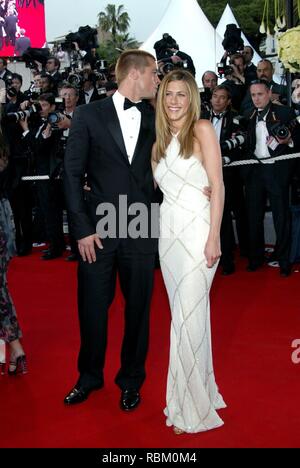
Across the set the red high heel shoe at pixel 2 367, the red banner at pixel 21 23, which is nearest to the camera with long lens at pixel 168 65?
the red high heel shoe at pixel 2 367

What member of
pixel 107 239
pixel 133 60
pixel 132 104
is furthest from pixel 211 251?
pixel 133 60

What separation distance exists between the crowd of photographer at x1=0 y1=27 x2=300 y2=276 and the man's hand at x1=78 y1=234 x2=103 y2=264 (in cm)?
212

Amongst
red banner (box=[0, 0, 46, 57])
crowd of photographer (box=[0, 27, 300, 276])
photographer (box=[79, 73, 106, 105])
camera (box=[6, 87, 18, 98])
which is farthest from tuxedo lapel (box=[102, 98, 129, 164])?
red banner (box=[0, 0, 46, 57])

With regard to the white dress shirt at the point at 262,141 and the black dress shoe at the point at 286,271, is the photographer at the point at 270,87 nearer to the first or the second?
the white dress shirt at the point at 262,141

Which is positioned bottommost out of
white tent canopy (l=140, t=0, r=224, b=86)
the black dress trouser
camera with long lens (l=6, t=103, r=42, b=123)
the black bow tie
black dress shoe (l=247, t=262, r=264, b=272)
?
black dress shoe (l=247, t=262, r=264, b=272)

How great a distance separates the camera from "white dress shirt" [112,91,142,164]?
3205mm

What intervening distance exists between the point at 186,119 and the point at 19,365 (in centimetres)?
179

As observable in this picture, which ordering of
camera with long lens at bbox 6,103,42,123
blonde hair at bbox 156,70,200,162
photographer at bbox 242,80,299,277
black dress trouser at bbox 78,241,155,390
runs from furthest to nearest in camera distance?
1. camera with long lens at bbox 6,103,42,123
2. photographer at bbox 242,80,299,277
3. black dress trouser at bbox 78,241,155,390
4. blonde hair at bbox 156,70,200,162

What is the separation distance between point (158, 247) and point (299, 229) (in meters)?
3.27

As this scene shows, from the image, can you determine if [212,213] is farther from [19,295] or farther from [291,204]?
[291,204]

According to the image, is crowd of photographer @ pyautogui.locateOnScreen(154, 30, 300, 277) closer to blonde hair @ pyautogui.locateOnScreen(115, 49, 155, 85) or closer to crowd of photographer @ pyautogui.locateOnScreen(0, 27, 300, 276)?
crowd of photographer @ pyautogui.locateOnScreen(0, 27, 300, 276)

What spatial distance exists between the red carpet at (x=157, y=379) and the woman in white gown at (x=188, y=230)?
18 centimetres

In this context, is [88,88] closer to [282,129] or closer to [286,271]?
[282,129]

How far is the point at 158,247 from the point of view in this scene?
3.22 m
